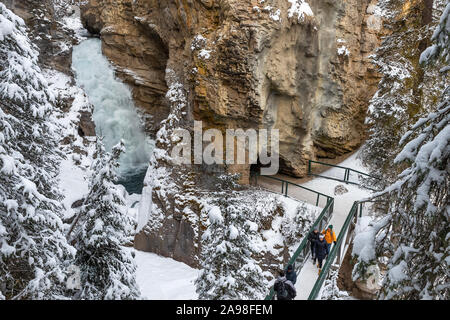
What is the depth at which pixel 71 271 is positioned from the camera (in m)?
7.86

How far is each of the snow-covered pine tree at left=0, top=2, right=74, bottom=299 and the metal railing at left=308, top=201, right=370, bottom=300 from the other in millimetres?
5663

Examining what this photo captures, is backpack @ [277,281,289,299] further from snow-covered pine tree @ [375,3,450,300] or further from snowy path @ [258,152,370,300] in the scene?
snow-covered pine tree @ [375,3,450,300]

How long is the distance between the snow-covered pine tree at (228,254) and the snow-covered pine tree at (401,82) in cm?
460

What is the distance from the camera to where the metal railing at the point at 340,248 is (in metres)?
8.08

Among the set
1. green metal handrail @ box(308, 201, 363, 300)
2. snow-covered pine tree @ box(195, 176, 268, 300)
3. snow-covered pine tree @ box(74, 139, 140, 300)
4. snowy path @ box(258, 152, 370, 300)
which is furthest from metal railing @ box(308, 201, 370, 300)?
snow-covered pine tree @ box(74, 139, 140, 300)

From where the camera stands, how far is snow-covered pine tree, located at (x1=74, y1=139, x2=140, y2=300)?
8001mm

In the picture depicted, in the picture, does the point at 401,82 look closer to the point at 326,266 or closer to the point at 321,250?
the point at 321,250

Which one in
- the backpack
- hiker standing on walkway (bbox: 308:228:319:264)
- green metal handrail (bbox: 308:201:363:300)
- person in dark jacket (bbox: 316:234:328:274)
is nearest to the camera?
the backpack

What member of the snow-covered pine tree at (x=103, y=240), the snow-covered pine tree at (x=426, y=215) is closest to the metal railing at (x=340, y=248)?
the snow-covered pine tree at (x=426, y=215)

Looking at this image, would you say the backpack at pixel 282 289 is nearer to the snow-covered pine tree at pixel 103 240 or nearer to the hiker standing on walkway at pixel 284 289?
the hiker standing on walkway at pixel 284 289

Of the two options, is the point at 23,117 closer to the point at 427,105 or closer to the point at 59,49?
the point at 427,105

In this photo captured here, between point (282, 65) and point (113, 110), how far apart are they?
563 inches

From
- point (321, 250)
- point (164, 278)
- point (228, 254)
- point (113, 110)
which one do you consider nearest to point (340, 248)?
point (321, 250)

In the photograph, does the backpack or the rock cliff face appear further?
the rock cliff face
